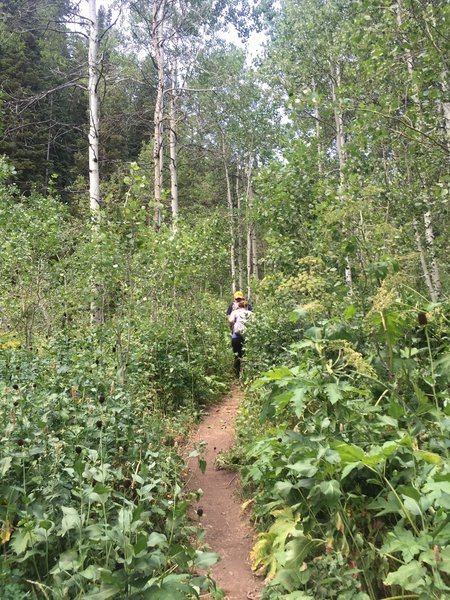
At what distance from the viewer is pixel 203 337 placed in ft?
30.7

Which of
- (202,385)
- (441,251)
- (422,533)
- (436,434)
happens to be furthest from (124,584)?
(441,251)

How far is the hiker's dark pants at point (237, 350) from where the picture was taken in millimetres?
8875

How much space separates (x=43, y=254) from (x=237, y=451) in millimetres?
4846

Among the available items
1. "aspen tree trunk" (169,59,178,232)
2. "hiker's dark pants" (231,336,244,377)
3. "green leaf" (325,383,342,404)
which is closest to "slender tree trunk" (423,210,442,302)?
"hiker's dark pants" (231,336,244,377)

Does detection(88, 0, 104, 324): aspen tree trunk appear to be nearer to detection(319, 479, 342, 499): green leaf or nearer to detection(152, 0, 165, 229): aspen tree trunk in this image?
detection(152, 0, 165, 229): aspen tree trunk

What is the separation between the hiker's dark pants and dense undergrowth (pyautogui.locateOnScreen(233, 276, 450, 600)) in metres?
5.33

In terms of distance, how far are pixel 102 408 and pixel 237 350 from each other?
5.88 metres

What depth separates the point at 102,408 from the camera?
131 inches

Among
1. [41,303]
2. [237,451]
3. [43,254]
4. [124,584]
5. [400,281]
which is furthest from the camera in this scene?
[43,254]

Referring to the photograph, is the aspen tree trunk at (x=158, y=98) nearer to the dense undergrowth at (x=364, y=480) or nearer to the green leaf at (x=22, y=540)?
the dense undergrowth at (x=364, y=480)

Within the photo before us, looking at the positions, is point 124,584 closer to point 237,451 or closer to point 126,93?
point 237,451

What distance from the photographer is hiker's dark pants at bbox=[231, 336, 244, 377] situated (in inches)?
349

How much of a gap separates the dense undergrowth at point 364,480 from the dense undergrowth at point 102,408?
2.02 ft

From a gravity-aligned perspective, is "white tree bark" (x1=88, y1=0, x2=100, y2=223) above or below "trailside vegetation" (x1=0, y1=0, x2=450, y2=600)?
above
